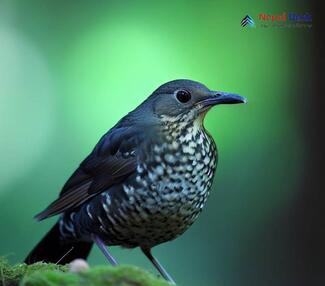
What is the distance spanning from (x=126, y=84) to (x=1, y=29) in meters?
1.56

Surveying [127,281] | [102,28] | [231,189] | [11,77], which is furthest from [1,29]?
[127,281]

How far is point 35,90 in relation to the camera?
5.92 metres

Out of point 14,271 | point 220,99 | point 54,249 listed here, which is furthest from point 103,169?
point 14,271

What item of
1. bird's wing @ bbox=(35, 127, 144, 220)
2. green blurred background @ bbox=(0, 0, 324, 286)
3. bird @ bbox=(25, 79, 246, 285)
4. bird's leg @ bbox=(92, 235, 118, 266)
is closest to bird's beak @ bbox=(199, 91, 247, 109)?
bird @ bbox=(25, 79, 246, 285)

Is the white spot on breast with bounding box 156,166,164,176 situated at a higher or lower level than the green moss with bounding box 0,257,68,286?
lower

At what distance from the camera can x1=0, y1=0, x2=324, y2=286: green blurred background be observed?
5.14m

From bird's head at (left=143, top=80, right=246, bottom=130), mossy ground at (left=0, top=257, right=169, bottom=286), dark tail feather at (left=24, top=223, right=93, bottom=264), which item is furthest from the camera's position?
dark tail feather at (left=24, top=223, right=93, bottom=264)

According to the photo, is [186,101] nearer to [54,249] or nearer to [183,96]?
[183,96]

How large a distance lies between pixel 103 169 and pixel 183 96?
60 cm

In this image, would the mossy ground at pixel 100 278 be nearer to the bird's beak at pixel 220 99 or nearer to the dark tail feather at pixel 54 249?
the bird's beak at pixel 220 99

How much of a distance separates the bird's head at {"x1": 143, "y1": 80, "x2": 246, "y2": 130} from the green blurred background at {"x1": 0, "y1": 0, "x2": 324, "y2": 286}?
1586 mm

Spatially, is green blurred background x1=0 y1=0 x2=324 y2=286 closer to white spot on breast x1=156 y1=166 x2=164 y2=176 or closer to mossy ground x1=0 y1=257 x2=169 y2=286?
white spot on breast x1=156 y1=166 x2=164 y2=176

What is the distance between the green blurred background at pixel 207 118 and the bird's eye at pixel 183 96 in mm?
1644

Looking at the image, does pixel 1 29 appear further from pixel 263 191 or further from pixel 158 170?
pixel 158 170
